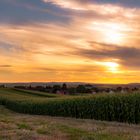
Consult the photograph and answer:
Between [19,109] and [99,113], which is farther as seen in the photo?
[19,109]

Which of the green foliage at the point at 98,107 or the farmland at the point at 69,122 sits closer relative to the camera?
the farmland at the point at 69,122

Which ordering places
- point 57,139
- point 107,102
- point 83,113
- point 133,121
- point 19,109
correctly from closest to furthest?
point 57,139, point 133,121, point 107,102, point 83,113, point 19,109

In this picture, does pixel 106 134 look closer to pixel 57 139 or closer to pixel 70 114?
pixel 57 139

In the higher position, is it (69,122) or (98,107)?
(98,107)

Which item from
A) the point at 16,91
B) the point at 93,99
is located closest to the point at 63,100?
the point at 93,99

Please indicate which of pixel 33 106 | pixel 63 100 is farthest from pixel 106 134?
A: pixel 33 106

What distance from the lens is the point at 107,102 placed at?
78.9ft

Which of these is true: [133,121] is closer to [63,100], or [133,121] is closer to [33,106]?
[63,100]

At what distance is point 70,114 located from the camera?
92.0 feet

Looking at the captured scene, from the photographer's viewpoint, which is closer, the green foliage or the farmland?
the farmland

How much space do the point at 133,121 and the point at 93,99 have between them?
4.27 m

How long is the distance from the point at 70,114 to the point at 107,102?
4.76 metres

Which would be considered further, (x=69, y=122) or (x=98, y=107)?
(x=98, y=107)

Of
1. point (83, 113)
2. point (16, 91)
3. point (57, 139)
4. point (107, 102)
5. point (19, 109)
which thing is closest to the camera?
point (57, 139)
